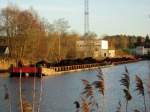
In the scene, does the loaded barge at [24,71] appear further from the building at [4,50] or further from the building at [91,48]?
the building at [91,48]

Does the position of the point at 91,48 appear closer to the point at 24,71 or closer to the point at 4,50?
the point at 4,50

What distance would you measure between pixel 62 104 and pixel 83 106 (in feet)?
78.5

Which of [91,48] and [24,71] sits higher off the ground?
[91,48]

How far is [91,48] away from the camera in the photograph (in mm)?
146625

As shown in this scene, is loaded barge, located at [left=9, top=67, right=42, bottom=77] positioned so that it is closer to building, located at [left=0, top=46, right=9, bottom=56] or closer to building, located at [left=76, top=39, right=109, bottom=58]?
building, located at [left=0, top=46, right=9, bottom=56]

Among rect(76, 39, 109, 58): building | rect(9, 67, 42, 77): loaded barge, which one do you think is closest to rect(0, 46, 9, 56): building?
rect(9, 67, 42, 77): loaded barge

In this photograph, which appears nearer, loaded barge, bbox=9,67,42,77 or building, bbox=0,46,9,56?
loaded barge, bbox=9,67,42,77

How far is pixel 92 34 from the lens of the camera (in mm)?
160375

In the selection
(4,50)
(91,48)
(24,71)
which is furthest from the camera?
(91,48)

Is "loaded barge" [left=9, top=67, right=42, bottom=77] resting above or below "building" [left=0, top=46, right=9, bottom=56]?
below

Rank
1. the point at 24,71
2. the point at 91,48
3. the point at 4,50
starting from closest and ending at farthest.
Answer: the point at 24,71 < the point at 4,50 < the point at 91,48

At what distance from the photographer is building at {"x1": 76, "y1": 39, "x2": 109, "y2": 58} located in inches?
5167

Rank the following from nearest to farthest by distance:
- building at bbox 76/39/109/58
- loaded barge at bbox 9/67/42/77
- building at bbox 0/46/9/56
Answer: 1. loaded barge at bbox 9/67/42/77
2. building at bbox 0/46/9/56
3. building at bbox 76/39/109/58

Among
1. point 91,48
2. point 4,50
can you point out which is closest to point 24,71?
point 4,50
